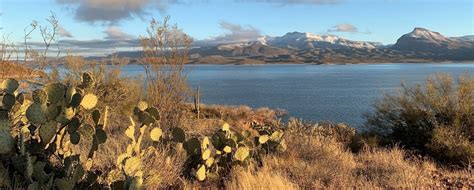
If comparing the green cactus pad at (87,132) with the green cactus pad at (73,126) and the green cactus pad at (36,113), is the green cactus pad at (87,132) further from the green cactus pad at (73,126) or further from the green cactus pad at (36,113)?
the green cactus pad at (36,113)

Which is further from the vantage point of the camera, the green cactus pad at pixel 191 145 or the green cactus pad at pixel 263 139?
the green cactus pad at pixel 263 139

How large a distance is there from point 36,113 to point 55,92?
0.36m

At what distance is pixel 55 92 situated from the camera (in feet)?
16.6

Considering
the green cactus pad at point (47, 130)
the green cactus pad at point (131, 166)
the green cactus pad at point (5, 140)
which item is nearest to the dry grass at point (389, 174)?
the green cactus pad at point (131, 166)

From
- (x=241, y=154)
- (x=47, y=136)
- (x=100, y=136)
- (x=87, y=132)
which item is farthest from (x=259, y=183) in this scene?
(x=47, y=136)

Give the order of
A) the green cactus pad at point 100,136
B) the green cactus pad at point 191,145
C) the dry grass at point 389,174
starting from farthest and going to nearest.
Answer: the green cactus pad at point 191,145 < the dry grass at point 389,174 < the green cactus pad at point 100,136

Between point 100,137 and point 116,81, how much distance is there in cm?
1323

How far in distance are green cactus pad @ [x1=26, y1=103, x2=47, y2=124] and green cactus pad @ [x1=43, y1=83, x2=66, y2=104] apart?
0.23 metres

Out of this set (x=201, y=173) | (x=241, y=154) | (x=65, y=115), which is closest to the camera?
(x=65, y=115)

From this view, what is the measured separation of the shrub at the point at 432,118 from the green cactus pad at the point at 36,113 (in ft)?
38.2

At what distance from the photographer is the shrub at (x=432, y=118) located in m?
13.7

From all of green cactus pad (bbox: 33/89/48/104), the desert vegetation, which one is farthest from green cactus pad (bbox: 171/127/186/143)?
green cactus pad (bbox: 33/89/48/104)

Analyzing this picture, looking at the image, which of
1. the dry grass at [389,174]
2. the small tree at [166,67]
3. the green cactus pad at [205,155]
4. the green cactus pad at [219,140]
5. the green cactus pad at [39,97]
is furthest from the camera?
the small tree at [166,67]

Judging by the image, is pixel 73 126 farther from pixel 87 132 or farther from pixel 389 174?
pixel 389 174
